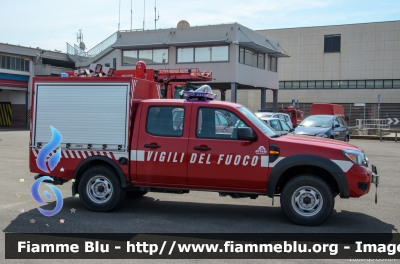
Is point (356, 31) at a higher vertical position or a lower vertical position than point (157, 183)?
higher

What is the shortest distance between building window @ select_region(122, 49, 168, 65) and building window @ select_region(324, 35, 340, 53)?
2361 cm

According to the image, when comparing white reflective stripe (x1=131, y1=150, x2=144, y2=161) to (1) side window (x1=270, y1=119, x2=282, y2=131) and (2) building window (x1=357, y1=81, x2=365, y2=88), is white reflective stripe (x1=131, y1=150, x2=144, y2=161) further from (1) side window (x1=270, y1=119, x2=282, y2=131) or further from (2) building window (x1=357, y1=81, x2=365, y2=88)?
(2) building window (x1=357, y1=81, x2=365, y2=88)

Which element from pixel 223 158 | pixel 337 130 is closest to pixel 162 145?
pixel 223 158

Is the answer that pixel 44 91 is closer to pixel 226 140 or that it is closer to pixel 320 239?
pixel 226 140

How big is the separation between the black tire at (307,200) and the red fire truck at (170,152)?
2 centimetres

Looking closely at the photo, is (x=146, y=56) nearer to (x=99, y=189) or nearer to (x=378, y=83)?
(x=378, y=83)

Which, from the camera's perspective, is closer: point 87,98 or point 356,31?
point 87,98

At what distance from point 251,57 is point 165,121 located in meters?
30.9

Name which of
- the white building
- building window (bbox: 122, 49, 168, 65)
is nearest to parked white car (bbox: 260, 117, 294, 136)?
building window (bbox: 122, 49, 168, 65)

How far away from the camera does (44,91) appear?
7984mm

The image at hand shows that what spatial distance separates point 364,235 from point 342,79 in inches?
1886

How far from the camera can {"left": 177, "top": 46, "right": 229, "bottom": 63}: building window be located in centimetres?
3482

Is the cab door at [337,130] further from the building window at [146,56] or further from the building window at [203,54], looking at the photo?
the building window at [146,56]

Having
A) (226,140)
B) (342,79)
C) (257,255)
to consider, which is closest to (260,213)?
(226,140)
